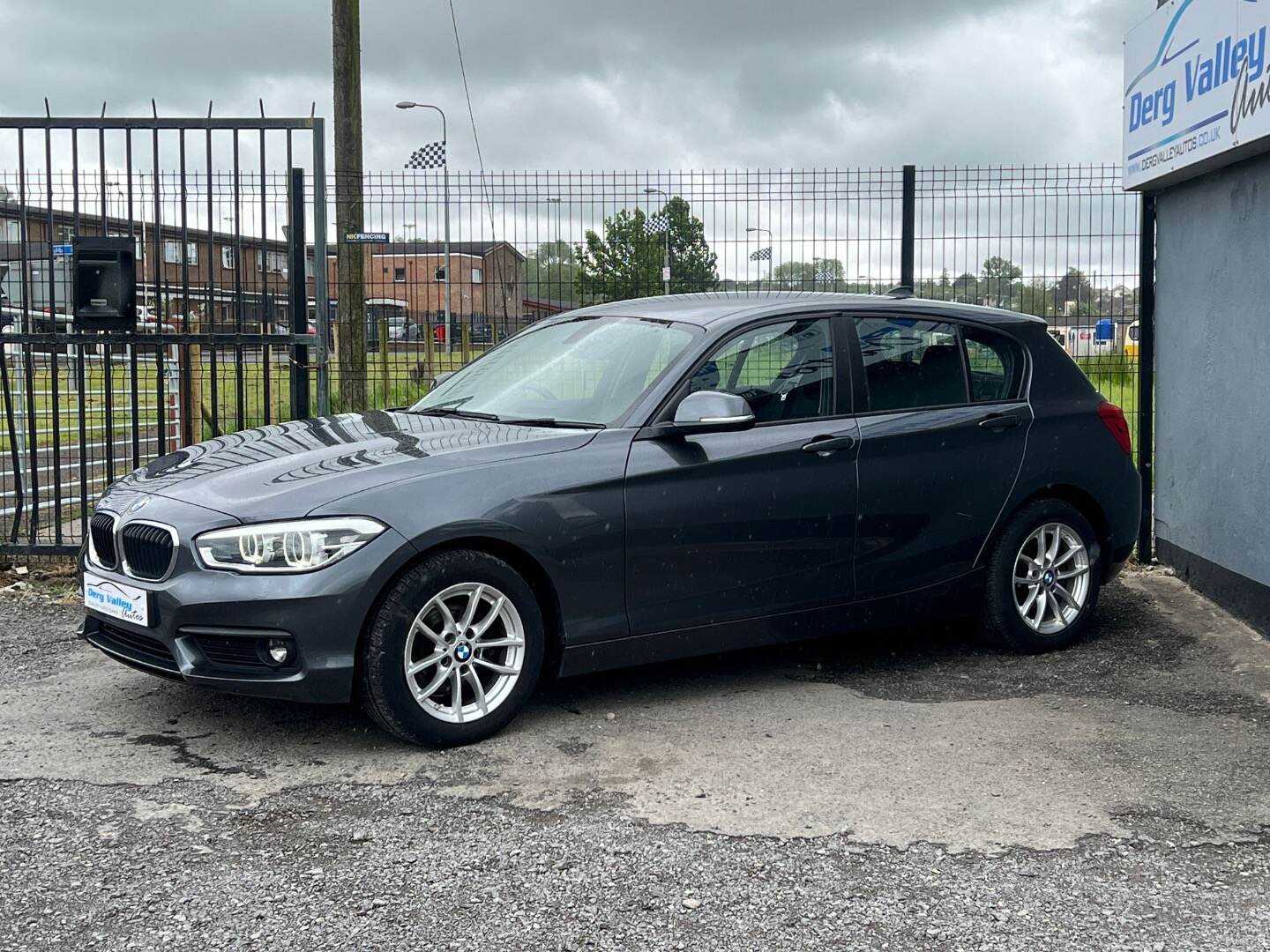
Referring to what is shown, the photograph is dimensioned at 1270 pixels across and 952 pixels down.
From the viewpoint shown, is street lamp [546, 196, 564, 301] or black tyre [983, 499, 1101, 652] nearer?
black tyre [983, 499, 1101, 652]

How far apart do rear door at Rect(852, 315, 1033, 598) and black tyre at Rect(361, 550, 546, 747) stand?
64.7 inches

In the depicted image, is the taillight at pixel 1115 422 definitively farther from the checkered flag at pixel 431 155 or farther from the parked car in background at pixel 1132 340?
the checkered flag at pixel 431 155

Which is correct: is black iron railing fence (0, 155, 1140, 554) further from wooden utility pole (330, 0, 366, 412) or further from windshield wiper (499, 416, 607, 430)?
windshield wiper (499, 416, 607, 430)

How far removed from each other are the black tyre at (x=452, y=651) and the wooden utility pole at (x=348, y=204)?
5.48 m

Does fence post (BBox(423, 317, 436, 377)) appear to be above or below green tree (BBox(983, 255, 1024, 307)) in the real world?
below

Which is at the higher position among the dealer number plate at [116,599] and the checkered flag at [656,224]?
the checkered flag at [656,224]

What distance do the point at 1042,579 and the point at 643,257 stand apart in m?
4.20

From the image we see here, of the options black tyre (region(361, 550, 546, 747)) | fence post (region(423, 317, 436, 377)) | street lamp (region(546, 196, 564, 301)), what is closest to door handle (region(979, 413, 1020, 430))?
black tyre (region(361, 550, 546, 747))

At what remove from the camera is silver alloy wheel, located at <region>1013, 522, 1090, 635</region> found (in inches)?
256

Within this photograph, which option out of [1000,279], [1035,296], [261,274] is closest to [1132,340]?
[1035,296]

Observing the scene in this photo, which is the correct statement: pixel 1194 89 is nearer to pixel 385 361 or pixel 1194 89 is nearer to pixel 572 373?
pixel 572 373

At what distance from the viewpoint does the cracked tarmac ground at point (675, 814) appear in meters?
3.59

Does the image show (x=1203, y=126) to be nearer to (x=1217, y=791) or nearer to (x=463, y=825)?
(x=1217, y=791)

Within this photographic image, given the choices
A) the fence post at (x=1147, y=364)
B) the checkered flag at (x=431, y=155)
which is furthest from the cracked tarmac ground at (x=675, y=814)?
the checkered flag at (x=431, y=155)
